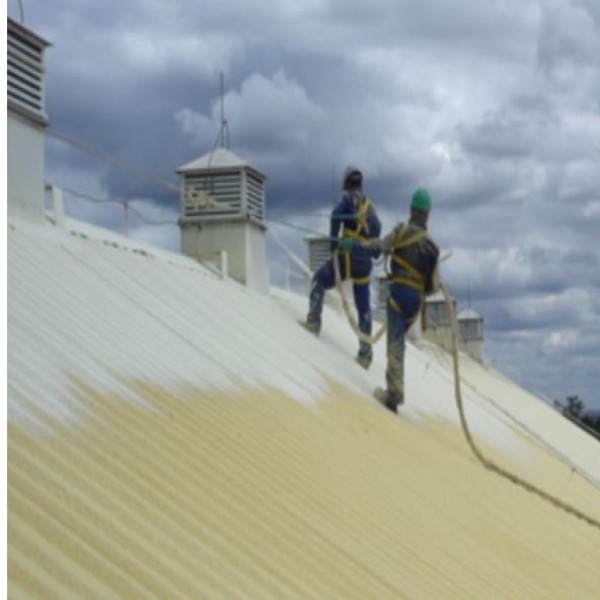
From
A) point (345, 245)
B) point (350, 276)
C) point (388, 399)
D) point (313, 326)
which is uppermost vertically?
point (345, 245)

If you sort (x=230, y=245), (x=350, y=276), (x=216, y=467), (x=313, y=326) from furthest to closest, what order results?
(x=230, y=245)
(x=313, y=326)
(x=350, y=276)
(x=216, y=467)

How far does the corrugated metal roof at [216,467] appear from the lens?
17.2ft

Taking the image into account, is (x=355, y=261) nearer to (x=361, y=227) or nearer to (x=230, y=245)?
(x=361, y=227)

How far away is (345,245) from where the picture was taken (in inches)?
523

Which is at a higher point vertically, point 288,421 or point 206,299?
point 206,299

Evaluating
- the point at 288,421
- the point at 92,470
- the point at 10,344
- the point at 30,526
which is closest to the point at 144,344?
the point at 288,421

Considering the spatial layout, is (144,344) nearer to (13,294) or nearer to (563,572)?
(13,294)

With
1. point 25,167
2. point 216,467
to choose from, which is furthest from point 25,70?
point 216,467

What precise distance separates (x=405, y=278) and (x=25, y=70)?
13.2 ft

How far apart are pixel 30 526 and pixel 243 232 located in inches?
395

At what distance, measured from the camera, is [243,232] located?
1472cm

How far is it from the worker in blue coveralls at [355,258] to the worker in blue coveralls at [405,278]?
2.67ft

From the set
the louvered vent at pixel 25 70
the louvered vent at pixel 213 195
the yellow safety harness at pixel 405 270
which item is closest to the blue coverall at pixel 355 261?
the yellow safety harness at pixel 405 270

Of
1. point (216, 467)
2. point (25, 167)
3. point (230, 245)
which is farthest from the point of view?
point (230, 245)
